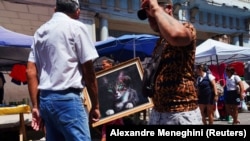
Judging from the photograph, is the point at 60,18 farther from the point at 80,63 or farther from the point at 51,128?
the point at 51,128

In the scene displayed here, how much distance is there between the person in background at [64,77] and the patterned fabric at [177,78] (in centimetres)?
64

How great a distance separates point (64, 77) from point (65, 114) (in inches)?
11.1

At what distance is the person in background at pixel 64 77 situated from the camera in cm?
300

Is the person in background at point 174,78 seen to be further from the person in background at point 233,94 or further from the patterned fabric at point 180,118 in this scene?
the person in background at point 233,94

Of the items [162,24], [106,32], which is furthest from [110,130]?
[106,32]

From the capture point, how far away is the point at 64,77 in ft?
9.92

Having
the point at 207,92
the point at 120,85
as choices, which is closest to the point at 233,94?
the point at 207,92

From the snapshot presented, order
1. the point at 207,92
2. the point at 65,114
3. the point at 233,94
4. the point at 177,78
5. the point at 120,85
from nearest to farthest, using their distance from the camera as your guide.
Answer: the point at 177,78, the point at 65,114, the point at 120,85, the point at 207,92, the point at 233,94

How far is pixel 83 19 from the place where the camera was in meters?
15.2

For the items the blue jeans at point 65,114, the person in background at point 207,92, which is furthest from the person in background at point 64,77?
the person in background at point 207,92

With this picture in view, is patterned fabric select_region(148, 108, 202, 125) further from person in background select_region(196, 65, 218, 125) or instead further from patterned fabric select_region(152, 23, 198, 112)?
person in background select_region(196, 65, 218, 125)

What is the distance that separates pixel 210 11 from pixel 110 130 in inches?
782

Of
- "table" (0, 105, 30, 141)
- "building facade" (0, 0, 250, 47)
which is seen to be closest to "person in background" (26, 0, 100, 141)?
"table" (0, 105, 30, 141)

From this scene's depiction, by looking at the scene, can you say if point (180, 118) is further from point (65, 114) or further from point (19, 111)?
point (19, 111)
